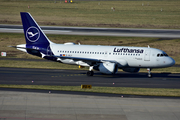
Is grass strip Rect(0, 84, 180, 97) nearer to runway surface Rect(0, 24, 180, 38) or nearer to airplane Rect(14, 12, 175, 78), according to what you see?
airplane Rect(14, 12, 175, 78)

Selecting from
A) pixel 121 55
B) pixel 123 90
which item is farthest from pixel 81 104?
pixel 121 55

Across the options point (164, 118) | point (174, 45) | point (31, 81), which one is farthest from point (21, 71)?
point (174, 45)

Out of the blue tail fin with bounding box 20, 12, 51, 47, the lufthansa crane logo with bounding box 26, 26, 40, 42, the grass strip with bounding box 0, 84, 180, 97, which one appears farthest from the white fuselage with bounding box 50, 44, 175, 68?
the grass strip with bounding box 0, 84, 180, 97

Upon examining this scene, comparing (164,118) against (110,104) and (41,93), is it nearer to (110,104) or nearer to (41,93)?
(110,104)

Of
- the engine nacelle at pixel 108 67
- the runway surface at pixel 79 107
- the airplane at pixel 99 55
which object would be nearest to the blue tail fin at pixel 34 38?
the airplane at pixel 99 55

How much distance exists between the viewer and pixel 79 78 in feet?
131

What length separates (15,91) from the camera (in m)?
31.5

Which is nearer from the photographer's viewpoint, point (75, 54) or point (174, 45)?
point (75, 54)

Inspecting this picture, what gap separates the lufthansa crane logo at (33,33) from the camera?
4466cm

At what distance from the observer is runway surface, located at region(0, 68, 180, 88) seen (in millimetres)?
36719

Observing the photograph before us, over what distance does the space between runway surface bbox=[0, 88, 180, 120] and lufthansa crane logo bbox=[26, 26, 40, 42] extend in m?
15.0

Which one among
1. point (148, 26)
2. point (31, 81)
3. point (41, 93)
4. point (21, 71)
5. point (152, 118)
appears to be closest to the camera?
point (152, 118)

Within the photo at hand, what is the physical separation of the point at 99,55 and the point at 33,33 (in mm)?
11697

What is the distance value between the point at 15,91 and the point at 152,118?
53.0ft
